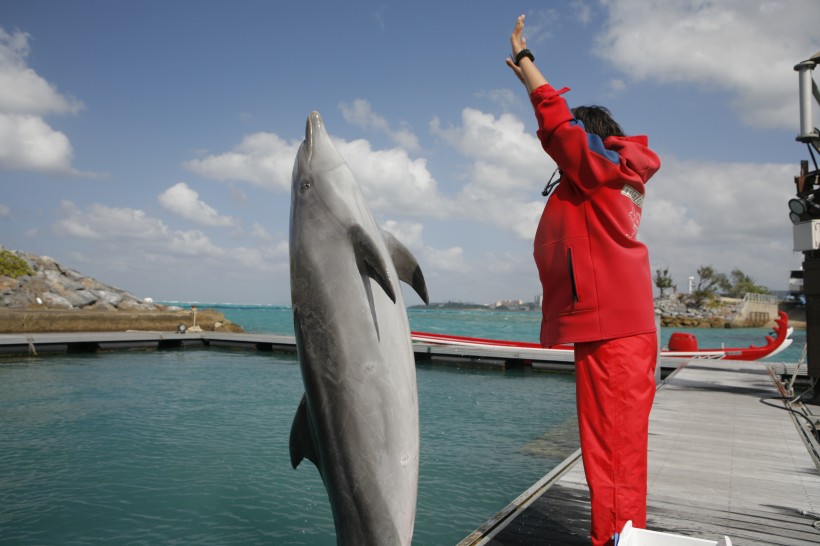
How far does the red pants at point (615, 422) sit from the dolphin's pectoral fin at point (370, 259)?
1.01 m

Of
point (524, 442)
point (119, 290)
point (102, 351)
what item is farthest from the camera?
point (119, 290)

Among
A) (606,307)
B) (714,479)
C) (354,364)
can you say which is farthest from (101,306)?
(606,307)

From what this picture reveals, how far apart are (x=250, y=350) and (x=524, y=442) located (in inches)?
578

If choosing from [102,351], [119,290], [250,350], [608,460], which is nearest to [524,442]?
[608,460]

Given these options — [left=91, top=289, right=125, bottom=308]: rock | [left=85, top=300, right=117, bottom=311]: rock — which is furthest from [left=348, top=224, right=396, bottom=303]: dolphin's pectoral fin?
[left=91, top=289, right=125, bottom=308]: rock

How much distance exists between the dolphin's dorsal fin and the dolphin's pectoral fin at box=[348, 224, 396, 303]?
0.24 metres

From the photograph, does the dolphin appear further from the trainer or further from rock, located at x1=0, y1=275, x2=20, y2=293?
rock, located at x1=0, y1=275, x2=20, y2=293

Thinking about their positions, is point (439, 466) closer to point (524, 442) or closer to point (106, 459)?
point (524, 442)

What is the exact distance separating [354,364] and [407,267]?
0.48 metres

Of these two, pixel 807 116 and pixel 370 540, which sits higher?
pixel 807 116

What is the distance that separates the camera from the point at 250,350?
21.6 meters

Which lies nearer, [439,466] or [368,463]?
[368,463]

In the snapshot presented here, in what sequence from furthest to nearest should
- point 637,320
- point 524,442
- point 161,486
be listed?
1. point 524,442
2. point 161,486
3. point 637,320

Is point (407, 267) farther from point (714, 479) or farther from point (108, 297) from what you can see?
point (108, 297)
